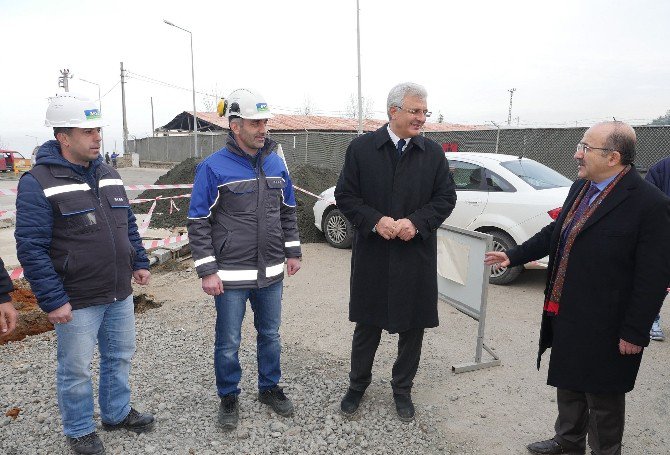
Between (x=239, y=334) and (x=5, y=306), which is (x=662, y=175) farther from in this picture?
(x=5, y=306)

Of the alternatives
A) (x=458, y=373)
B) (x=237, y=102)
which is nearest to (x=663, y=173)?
(x=458, y=373)

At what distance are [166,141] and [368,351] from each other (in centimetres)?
3974

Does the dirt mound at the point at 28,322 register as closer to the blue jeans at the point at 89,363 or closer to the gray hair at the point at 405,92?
the blue jeans at the point at 89,363

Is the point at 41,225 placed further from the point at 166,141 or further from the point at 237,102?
the point at 166,141

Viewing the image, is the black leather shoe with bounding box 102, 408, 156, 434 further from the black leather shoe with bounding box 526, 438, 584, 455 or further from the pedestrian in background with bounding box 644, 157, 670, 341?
the pedestrian in background with bounding box 644, 157, 670, 341

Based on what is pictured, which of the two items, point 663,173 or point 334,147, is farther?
point 334,147

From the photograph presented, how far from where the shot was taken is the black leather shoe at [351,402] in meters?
3.33

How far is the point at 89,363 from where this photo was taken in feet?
9.21

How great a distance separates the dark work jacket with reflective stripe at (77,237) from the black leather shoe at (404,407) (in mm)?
1955

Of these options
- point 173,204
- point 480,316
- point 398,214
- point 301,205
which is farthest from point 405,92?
point 173,204

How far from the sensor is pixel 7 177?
3247cm

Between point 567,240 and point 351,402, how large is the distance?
179 centimetres

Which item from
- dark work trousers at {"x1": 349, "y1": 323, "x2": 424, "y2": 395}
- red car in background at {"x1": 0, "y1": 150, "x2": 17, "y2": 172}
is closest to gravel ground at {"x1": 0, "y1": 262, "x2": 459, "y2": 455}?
dark work trousers at {"x1": 349, "y1": 323, "x2": 424, "y2": 395}

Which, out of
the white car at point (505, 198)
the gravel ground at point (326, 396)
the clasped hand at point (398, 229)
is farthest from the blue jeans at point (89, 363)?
the white car at point (505, 198)
